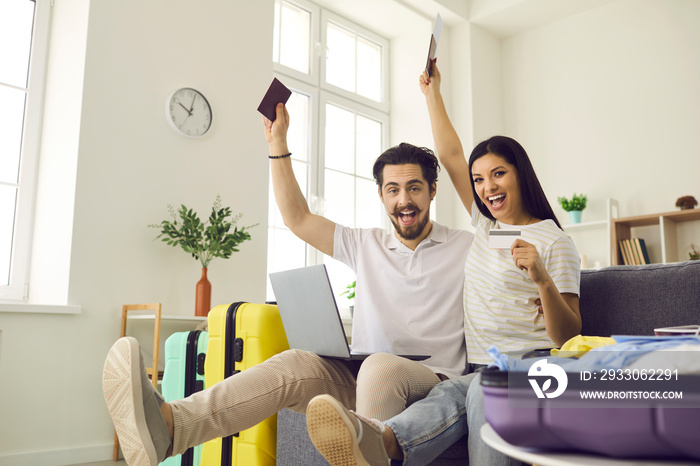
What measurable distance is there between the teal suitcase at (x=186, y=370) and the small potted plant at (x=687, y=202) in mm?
3403

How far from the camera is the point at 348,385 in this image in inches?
64.3

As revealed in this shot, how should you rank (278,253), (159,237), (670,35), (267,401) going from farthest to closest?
(670,35)
(278,253)
(159,237)
(267,401)

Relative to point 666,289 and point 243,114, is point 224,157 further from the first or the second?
point 666,289

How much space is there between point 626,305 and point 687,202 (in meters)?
2.95

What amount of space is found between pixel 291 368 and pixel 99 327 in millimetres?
1831

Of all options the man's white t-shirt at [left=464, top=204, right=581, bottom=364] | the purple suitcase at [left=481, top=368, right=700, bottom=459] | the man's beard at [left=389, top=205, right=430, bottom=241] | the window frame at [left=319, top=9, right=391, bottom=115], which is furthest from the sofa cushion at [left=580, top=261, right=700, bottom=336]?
the window frame at [left=319, top=9, right=391, bottom=115]

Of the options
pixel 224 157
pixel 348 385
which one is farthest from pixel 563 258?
pixel 224 157

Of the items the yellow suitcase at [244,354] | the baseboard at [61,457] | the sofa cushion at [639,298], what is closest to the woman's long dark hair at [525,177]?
the sofa cushion at [639,298]

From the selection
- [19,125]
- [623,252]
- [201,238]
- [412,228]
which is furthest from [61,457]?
[623,252]

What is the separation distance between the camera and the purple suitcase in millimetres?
500

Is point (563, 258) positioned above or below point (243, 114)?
below

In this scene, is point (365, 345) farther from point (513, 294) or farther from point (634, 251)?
point (634, 251)

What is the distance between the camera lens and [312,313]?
1.56m

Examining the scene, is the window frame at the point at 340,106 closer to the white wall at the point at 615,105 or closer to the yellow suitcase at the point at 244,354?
the white wall at the point at 615,105
